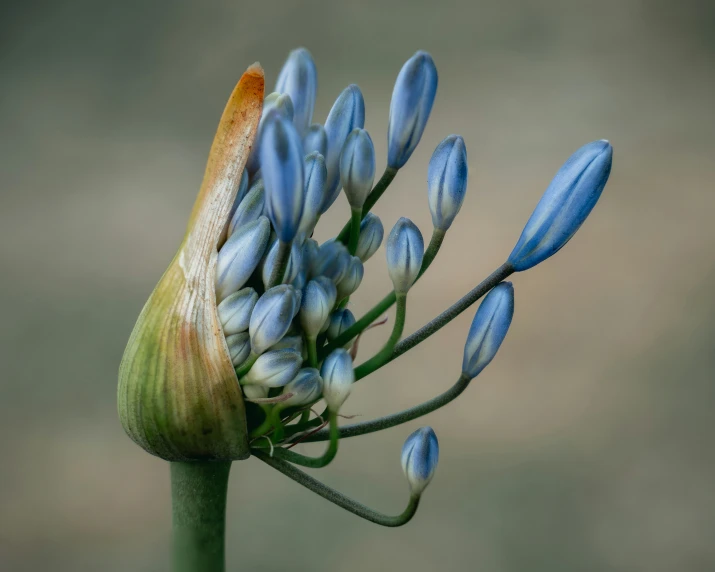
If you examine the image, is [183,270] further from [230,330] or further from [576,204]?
[576,204]

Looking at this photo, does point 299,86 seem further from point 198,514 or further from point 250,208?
point 198,514

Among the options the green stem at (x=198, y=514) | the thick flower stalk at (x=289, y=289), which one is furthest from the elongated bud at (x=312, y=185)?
the green stem at (x=198, y=514)

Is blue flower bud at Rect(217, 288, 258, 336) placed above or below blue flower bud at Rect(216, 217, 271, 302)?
below

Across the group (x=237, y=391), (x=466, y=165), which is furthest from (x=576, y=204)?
(x=237, y=391)

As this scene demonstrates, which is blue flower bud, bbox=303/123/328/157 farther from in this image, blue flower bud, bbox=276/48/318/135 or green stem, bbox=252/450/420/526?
green stem, bbox=252/450/420/526

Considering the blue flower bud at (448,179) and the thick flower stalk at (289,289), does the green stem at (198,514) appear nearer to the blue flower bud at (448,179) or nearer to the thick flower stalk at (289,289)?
the thick flower stalk at (289,289)

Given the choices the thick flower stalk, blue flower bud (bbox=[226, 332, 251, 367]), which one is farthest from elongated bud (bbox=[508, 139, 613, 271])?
blue flower bud (bbox=[226, 332, 251, 367])
